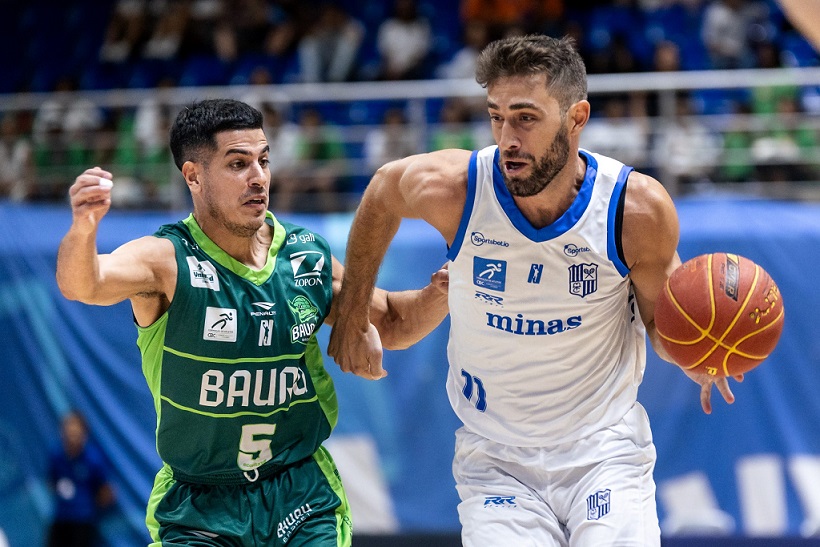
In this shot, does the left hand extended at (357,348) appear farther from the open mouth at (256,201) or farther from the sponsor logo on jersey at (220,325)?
the open mouth at (256,201)

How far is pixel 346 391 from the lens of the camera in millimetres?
8992

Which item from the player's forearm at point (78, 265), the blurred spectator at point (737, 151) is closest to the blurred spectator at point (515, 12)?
the blurred spectator at point (737, 151)

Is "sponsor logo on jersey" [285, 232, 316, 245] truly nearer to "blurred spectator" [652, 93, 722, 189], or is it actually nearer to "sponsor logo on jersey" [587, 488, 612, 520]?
"sponsor logo on jersey" [587, 488, 612, 520]

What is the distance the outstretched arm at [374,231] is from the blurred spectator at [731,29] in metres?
7.85

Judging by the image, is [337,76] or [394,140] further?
[337,76]

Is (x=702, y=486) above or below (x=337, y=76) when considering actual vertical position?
below

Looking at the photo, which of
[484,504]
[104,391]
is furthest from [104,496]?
[484,504]

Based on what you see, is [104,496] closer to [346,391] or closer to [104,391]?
[104,391]

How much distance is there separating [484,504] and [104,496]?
19.7 feet

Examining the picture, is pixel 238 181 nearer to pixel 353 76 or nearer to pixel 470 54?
pixel 470 54

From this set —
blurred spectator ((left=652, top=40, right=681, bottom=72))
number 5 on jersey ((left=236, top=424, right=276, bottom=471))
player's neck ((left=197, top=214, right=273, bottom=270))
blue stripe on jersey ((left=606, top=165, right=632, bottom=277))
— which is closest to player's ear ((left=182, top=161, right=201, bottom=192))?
player's neck ((left=197, top=214, right=273, bottom=270))

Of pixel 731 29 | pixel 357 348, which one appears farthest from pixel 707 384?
pixel 731 29

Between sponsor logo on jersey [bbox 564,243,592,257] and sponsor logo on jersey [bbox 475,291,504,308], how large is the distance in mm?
325

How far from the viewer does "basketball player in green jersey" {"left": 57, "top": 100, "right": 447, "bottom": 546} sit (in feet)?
13.6
